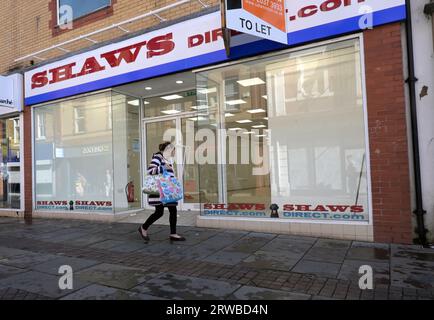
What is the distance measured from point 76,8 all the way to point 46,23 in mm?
1163

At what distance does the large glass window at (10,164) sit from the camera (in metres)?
11.3

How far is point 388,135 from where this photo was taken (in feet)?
19.5

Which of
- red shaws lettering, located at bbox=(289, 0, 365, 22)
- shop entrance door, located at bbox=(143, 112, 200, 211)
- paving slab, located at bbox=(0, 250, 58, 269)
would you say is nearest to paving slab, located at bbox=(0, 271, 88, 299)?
paving slab, located at bbox=(0, 250, 58, 269)

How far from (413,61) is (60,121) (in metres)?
8.64

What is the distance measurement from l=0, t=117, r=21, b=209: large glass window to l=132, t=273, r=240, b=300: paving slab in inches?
330

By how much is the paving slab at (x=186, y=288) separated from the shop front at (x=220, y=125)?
274 cm

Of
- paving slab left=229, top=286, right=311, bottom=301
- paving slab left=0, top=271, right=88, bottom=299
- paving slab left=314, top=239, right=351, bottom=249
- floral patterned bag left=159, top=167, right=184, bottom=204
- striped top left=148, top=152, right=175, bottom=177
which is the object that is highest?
striped top left=148, top=152, right=175, bottom=177

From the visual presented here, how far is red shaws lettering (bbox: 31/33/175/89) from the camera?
26.4 ft

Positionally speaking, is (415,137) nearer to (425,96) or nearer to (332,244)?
(425,96)

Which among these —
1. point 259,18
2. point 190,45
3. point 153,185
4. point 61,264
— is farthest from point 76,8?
point 61,264

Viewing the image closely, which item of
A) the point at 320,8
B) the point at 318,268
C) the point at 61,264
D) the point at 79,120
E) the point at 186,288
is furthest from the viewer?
the point at 79,120

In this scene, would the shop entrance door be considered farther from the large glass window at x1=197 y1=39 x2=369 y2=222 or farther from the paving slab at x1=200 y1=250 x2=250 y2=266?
the paving slab at x1=200 y1=250 x2=250 y2=266

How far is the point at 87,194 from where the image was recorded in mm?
9891

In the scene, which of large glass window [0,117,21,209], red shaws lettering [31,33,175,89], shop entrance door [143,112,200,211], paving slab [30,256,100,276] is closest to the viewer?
paving slab [30,256,100,276]
